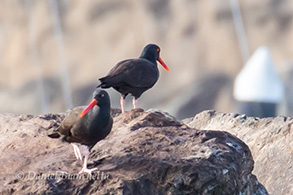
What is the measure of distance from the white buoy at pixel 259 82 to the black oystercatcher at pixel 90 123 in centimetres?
752

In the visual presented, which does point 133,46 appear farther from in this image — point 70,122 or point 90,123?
point 90,123

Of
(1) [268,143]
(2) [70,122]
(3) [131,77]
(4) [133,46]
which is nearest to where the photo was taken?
(2) [70,122]

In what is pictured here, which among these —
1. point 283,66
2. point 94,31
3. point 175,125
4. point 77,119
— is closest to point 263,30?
point 283,66

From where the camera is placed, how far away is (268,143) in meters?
8.02

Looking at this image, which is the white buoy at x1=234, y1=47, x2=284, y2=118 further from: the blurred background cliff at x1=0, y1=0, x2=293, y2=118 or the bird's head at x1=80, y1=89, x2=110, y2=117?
the bird's head at x1=80, y1=89, x2=110, y2=117

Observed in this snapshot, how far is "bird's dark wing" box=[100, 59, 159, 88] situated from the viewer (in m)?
6.66

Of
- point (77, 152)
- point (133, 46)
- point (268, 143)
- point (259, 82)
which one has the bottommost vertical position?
point (259, 82)

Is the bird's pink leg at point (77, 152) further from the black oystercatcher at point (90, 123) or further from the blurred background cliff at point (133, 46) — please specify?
the blurred background cliff at point (133, 46)

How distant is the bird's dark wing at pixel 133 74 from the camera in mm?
6660

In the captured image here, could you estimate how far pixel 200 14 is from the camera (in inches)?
567

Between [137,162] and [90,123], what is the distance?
1.52 ft

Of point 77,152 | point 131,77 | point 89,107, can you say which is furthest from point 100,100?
point 131,77

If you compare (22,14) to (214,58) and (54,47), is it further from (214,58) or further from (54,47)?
(214,58)

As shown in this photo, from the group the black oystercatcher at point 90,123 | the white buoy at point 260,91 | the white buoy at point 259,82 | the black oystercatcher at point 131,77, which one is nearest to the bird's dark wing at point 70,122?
the black oystercatcher at point 90,123
